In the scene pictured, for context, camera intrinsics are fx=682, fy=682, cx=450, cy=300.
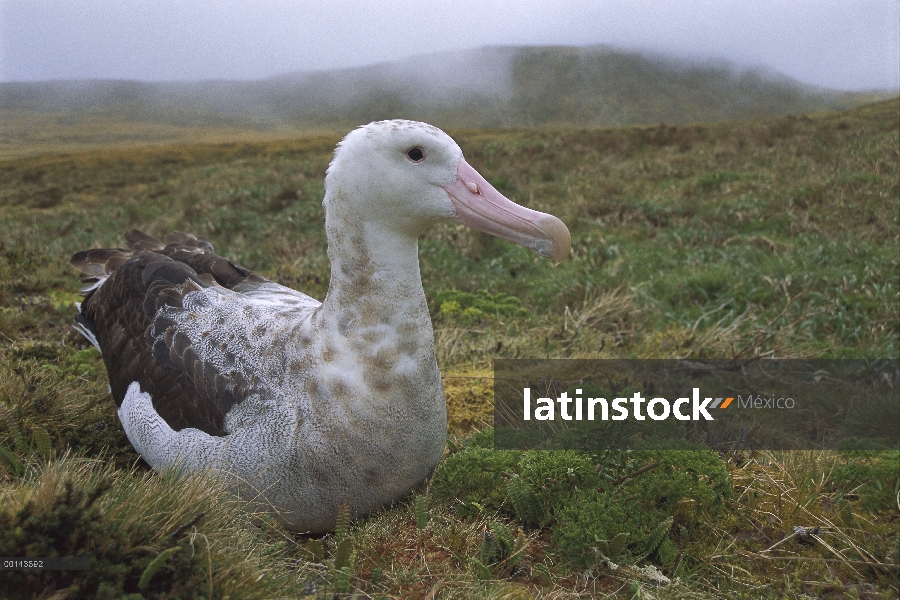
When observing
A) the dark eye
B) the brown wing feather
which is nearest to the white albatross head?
the dark eye

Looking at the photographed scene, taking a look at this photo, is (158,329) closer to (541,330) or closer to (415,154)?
(415,154)

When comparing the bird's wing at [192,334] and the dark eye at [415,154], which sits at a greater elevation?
the dark eye at [415,154]

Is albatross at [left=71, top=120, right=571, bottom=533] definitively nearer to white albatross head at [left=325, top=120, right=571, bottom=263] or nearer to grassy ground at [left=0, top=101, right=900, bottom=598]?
white albatross head at [left=325, top=120, right=571, bottom=263]

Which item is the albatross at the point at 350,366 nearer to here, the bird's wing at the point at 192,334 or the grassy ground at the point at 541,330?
the bird's wing at the point at 192,334

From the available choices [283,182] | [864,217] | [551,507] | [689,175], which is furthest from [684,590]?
[283,182]

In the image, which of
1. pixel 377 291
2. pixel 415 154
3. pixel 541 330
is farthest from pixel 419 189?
pixel 541 330

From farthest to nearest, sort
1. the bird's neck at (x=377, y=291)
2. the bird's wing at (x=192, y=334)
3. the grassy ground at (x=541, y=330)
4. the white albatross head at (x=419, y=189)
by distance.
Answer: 1. the bird's wing at (x=192, y=334)
2. the bird's neck at (x=377, y=291)
3. the white albatross head at (x=419, y=189)
4. the grassy ground at (x=541, y=330)

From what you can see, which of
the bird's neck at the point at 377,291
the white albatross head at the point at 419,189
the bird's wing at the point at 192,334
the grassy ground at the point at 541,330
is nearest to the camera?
the grassy ground at the point at 541,330

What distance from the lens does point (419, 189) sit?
8.35ft

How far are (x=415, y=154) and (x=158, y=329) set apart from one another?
5.19 feet

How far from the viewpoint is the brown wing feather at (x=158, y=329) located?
288cm

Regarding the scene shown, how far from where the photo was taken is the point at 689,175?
1138cm

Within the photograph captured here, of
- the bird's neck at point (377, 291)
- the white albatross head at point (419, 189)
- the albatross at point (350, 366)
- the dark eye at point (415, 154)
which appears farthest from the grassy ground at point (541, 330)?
the dark eye at point (415, 154)

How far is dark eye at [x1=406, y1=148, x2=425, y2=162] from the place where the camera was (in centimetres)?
254
